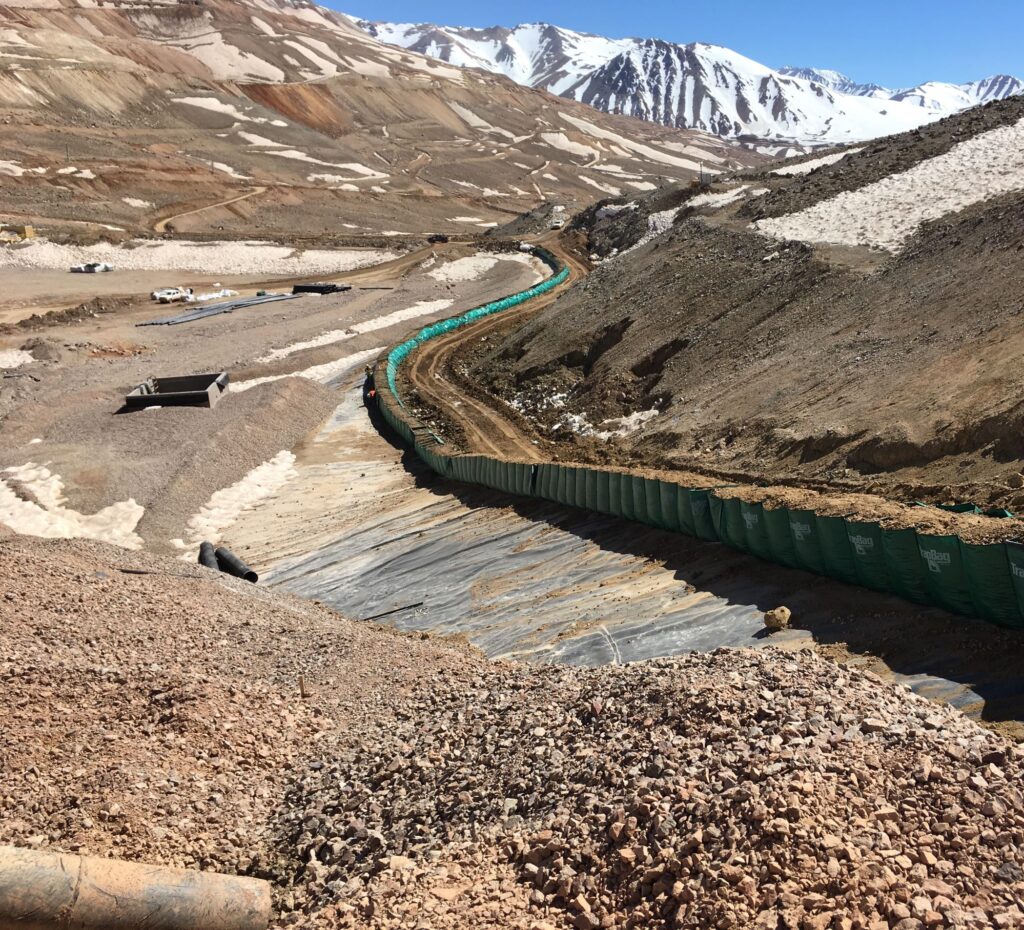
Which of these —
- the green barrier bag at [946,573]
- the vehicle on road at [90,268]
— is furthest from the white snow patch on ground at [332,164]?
the green barrier bag at [946,573]

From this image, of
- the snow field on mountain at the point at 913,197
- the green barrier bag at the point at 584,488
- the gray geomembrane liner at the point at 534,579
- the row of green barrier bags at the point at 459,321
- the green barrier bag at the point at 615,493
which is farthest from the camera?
the row of green barrier bags at the point at 459,321

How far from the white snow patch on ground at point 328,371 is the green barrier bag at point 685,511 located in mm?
28555

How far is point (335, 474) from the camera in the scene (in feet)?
115

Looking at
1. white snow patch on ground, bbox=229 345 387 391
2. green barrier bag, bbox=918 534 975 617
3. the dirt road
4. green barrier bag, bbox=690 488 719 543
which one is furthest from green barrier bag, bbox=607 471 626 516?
the dirt road

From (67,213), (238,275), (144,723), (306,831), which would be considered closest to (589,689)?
(306,831)

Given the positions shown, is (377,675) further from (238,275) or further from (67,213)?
(67,213)

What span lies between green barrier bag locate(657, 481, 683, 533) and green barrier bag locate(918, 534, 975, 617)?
6.92 m

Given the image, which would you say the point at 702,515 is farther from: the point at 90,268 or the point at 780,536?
the point at 90,268

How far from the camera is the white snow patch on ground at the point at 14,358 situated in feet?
155

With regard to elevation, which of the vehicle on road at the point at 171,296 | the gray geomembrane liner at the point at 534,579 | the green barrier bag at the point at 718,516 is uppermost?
the vehicle on road at the point at 171,296

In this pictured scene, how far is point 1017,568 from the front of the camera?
506 inches

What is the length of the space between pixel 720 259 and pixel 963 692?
1318 inches

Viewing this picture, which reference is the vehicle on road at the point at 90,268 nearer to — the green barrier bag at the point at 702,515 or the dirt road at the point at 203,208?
the dirt road at the point at 203,208

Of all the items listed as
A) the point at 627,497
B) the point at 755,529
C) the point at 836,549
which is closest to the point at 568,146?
the point at 627,497
